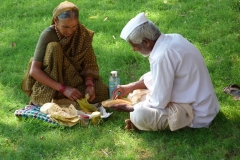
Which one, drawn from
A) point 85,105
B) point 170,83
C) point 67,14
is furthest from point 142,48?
point 85,105

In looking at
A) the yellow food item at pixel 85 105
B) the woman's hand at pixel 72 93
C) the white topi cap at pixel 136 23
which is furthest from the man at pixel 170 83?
the woman's hand at pixel 72 93

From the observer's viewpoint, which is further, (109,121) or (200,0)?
(200,0)

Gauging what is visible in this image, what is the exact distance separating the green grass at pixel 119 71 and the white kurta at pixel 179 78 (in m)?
0.33

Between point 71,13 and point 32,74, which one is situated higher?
point 71,13

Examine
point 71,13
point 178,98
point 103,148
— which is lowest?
point 103,148

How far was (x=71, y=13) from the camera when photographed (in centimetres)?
529

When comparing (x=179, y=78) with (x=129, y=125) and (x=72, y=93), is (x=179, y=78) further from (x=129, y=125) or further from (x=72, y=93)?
(x=72, y=93)

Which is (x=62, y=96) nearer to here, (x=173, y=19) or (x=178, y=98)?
(x=178, y=98)

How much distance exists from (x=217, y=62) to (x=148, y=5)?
2.59 metres

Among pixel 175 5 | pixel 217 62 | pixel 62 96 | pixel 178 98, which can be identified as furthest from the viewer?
pixel 175 5

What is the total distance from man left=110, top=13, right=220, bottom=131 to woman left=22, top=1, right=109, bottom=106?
3.23ft

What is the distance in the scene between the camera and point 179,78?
15.5 feet

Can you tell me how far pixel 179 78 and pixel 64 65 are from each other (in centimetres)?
160

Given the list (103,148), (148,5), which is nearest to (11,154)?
(103,148)
